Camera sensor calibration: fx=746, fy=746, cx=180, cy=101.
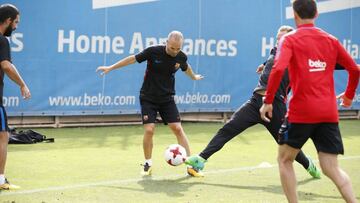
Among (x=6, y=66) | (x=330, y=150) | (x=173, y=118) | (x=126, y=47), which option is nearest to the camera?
(x=330, y=150)

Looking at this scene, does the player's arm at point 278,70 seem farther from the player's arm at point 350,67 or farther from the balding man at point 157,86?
the balding man at point 157,86

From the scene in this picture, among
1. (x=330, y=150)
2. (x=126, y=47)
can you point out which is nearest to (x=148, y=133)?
(x=330, y=150)

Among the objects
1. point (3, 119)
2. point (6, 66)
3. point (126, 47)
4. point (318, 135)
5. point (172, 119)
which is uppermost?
point (6, 66)

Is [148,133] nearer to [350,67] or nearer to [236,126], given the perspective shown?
[236,126]

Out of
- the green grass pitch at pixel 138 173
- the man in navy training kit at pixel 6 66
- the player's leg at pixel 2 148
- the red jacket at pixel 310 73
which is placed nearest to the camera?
the red jacket at pixel 310 73

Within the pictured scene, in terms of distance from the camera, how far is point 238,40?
55.1 feet

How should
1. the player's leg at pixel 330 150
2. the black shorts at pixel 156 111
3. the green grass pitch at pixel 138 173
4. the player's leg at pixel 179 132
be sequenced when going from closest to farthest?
the player's leg at pixel 330 150
the green grass pitch at pixel 138 173
the black shorts at pixel 156 111
the player's leg at pixel 179 132

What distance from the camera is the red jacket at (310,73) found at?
618 centimetres

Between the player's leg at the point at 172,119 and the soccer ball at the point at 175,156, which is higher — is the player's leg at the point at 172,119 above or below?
above

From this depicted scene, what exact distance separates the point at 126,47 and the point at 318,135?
9.17m

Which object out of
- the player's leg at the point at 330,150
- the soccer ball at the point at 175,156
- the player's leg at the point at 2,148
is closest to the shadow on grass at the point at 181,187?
the soccer ball at the point at 175,156

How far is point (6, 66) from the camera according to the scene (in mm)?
7809

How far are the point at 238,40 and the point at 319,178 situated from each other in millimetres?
7673

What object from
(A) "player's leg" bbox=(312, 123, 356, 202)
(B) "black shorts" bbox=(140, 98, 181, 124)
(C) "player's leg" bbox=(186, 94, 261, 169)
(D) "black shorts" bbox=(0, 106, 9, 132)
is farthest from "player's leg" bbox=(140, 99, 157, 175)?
(A) "player's leg" bbox=(312, 123, 356, 202)
